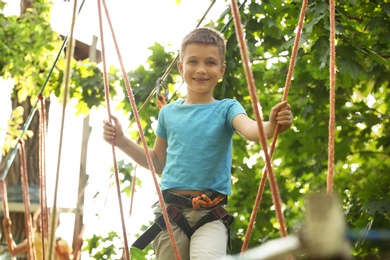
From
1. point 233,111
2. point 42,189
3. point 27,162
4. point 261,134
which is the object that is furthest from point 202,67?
point 27,162

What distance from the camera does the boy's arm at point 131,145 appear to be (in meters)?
2.37

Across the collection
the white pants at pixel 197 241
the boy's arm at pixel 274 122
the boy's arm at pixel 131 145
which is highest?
the boy's arm at pixel 274 122

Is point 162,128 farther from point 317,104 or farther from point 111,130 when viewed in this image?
point 317,104

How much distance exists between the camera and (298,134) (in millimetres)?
6672

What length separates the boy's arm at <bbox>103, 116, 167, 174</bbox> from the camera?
7.79ft

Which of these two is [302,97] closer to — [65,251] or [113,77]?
[113,77]

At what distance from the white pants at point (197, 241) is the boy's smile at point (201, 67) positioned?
387 millimetres

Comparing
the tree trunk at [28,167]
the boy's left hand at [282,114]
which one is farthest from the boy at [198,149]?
the tree trunk at [28,167]

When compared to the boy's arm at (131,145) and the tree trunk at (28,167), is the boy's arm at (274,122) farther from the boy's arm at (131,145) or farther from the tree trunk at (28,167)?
the tree trunk at (28,167)

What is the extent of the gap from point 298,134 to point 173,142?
14.4 ft

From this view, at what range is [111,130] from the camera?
238cm

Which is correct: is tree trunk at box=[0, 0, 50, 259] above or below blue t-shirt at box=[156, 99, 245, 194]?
below

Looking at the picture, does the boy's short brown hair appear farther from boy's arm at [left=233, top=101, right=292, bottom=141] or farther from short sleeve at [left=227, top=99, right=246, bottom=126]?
boy's arm at [left=233, top=101, right=292, bottom=141]

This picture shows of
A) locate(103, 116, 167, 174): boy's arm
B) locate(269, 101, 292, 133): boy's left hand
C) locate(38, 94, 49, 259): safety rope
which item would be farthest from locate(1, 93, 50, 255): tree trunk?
locate(269, 101, 292, 133): boy's left hand
